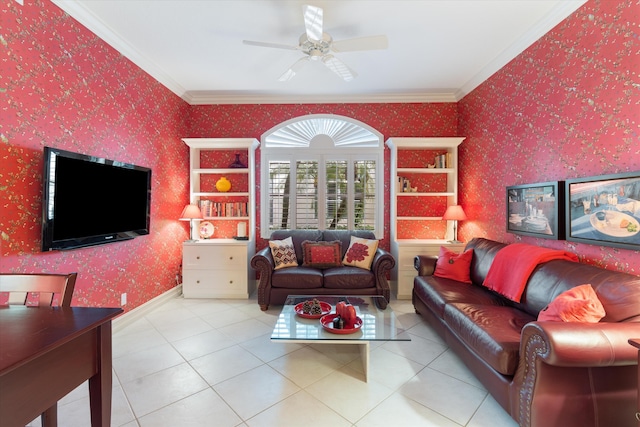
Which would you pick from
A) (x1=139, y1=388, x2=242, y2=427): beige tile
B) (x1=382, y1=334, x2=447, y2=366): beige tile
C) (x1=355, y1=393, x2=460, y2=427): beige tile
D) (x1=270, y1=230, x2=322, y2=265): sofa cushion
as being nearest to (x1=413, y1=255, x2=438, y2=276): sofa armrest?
(x1=382, y1=334, x2=447, y2=366): beige tile

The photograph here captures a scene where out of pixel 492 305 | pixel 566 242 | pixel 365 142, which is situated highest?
pixel 365 142

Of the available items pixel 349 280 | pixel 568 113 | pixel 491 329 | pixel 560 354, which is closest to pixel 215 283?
pixel 349 280

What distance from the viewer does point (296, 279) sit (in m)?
3.50

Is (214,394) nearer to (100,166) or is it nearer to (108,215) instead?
(108,215)

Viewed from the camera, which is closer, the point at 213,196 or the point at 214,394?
the point at 214,394

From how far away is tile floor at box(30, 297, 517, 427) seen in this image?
1746 mm

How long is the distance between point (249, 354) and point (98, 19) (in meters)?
3.32

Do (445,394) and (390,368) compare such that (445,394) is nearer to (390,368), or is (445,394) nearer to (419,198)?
(390,368)

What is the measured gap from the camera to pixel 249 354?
2504 millimetres

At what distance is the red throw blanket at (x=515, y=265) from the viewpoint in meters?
2.35

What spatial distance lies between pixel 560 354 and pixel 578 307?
0.46 m

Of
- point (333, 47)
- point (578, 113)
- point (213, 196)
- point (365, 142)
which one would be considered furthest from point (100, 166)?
point (578, 113)

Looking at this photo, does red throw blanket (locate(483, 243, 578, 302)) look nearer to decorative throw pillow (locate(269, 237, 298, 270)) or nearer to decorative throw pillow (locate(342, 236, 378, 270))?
decorative throw pillow (locate(342, 236, 378, 270))

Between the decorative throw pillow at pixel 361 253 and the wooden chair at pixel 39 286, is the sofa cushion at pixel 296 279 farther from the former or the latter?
the wooden chair at pixel 39 286
